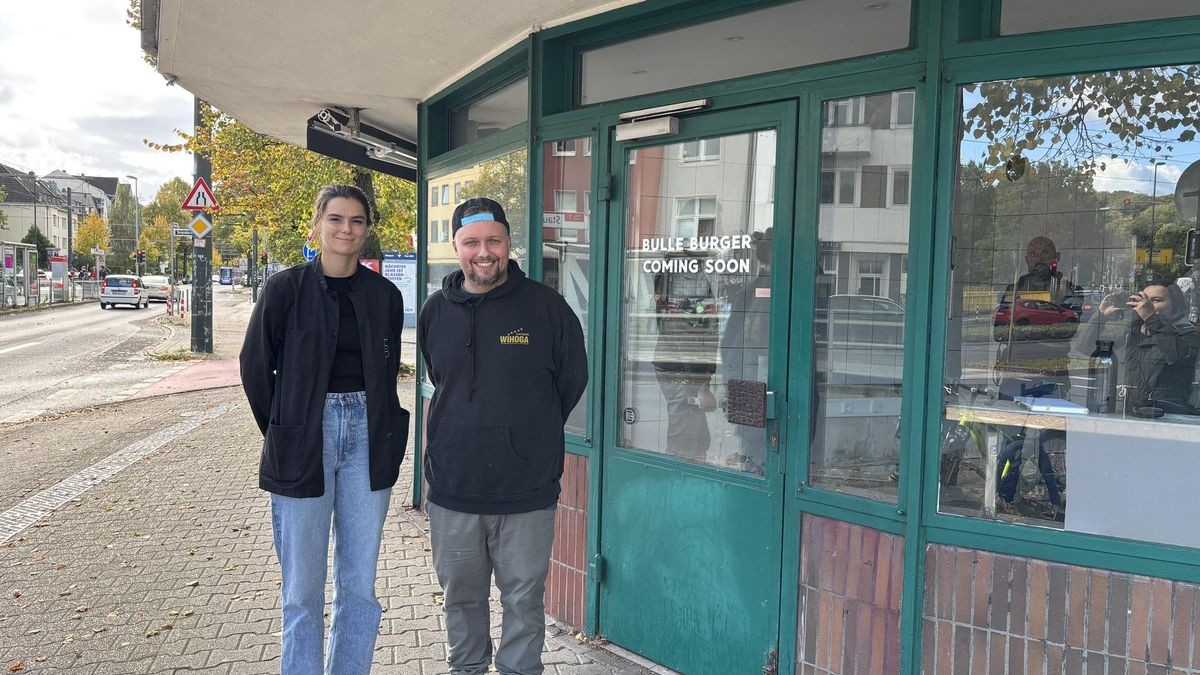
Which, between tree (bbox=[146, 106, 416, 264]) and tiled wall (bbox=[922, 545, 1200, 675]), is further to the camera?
tree (bbox=[146, 106, 416, 264])

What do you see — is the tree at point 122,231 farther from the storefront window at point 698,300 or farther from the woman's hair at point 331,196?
the storefront window at point 698,300

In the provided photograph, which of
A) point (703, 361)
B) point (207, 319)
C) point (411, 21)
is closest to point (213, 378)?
point (207, 319)

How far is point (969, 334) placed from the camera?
8.39 feet

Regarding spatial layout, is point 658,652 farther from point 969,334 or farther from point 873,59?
point 873,59

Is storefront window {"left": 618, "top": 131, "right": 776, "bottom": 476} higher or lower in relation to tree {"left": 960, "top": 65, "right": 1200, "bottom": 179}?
lower

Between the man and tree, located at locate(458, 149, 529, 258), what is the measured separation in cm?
127

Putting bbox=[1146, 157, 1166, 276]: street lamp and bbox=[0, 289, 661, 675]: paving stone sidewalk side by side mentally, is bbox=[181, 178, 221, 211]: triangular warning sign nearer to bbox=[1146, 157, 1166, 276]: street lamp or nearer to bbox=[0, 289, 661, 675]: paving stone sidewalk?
bbox=[0, 289, 661, 675]: paving stone sidewalk

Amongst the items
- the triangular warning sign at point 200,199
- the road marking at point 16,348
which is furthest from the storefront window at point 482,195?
the road marking at point 16,348

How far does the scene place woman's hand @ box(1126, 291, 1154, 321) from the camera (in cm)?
230

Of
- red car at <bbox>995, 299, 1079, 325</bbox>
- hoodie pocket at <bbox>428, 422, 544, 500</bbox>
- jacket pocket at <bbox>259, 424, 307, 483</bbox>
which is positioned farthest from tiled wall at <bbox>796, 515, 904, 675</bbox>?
jacket pocket at <bbox>259, 424, 307, 483</bbox>

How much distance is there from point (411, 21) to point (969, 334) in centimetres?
281

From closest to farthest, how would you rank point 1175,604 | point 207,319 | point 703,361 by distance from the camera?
point 1175,604 → point 703,361 → point 207,319

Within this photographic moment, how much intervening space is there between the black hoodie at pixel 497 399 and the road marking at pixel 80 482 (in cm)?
432

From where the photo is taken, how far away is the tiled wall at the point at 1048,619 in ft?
7.43
